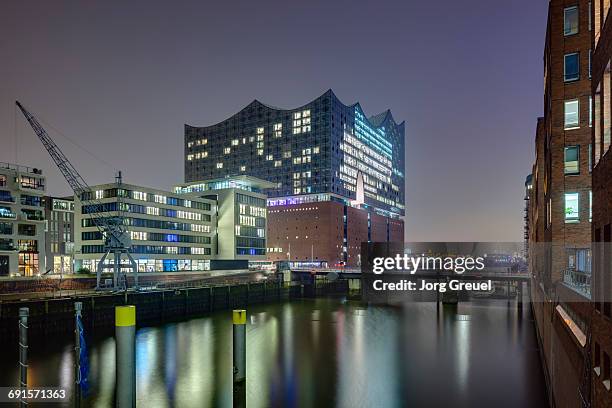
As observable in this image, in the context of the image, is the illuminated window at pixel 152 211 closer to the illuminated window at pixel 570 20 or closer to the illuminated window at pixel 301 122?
the illuminated window at pixel 570 20

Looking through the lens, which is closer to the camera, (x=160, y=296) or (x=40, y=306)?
(x=40, y=306)

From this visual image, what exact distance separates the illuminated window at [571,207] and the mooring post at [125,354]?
1144 inches

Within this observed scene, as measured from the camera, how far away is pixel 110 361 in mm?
40969

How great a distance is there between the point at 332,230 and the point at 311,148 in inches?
1314

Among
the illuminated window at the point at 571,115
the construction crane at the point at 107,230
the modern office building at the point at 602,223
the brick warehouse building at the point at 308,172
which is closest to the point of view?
the modern office building at the point at 602,223

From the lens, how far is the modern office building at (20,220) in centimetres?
7869

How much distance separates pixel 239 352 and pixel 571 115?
2575cm

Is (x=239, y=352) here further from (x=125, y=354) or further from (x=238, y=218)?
(x=238, y=218)

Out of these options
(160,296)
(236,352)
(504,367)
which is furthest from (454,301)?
(236,352)

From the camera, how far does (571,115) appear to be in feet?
95.9

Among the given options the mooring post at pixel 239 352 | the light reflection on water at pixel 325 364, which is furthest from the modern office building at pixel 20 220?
the mooring post at pixel 239 352

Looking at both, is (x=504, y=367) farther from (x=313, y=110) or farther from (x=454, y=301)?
(x=313, y=110)

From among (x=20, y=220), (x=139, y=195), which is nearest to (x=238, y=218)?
(x=139, y=195)

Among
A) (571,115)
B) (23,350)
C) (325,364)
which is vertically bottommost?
(325,364)
